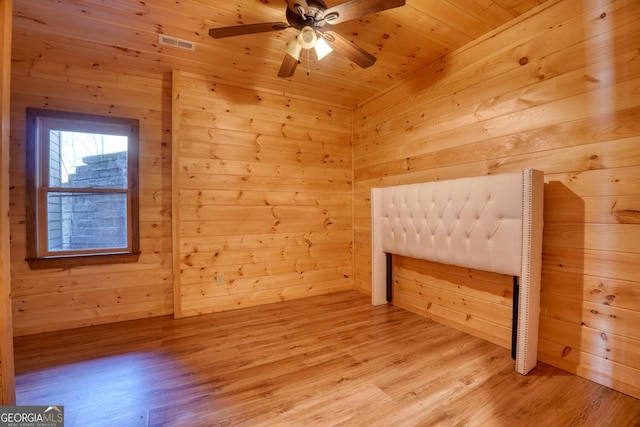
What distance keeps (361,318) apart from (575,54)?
102 inches

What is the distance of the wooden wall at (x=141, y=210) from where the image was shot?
8.07 feet

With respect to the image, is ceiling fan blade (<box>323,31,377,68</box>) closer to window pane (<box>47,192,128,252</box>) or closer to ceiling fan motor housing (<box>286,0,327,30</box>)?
ceiling fan motor housing (<box>286,0,327,30</box>)

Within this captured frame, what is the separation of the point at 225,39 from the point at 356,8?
49.6 inches

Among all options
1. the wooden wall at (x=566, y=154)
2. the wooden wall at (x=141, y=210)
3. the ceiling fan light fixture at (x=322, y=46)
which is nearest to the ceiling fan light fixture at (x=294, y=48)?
the ceiling fan light fixture at (x=322, y=46)

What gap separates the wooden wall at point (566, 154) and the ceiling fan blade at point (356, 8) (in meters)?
1.23

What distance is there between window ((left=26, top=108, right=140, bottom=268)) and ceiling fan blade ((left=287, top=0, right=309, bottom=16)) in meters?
2.09

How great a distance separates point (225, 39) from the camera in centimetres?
232

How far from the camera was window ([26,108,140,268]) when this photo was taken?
2.51 metres

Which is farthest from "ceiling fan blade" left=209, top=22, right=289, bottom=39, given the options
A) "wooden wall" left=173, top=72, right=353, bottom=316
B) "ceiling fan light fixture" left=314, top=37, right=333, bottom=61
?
"wooden wall" left=173, top=72, right=353, bottom=316

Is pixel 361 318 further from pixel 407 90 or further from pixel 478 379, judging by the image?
pixel 407 90

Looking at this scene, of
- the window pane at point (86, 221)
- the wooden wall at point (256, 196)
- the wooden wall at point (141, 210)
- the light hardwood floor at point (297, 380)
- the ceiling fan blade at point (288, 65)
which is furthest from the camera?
the wooden wall at point (256, 196)

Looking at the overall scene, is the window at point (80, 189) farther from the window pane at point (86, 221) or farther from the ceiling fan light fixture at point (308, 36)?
the ceiling fan light fixture at point (308, 36)

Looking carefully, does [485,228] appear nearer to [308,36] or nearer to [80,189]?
[308,36]

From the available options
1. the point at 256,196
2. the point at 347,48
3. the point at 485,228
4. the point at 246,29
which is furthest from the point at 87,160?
the point at 485,228
